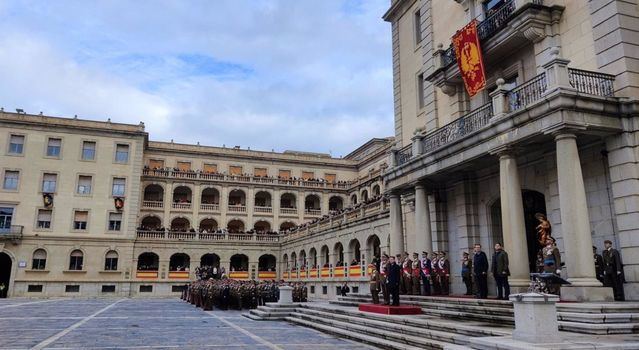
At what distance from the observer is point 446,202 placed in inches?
766

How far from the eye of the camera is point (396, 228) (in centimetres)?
1977

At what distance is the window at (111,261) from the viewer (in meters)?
45.4

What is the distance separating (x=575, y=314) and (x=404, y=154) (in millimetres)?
10727

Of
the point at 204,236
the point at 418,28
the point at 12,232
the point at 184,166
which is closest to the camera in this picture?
the point at 418,28

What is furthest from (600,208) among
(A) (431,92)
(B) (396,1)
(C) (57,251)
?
(C) (57,251)

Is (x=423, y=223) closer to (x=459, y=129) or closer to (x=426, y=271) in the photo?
(x=426, y=271)

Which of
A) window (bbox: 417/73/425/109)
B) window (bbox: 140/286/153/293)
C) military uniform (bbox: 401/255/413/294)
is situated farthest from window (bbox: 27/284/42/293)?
window (bbox: 417/73/425/109)

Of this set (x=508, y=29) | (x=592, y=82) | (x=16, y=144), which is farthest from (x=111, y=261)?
(x=592, y=82)

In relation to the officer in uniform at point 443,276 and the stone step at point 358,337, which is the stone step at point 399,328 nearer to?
the stone step at point 358,337

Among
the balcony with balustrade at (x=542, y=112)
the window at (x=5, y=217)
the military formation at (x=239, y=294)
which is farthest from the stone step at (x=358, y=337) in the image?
the window at (x=5, y=217)

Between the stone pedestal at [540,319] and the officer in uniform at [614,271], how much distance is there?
4.94 m

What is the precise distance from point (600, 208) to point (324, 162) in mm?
47000

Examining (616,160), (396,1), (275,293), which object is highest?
(396,1)

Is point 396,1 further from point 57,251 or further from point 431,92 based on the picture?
point 57,251
